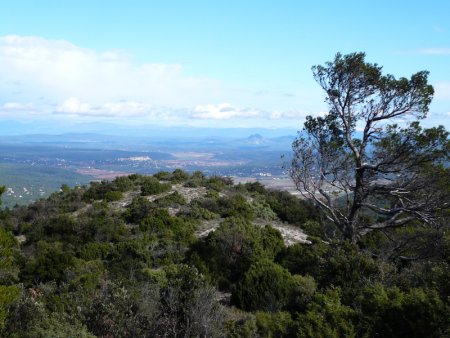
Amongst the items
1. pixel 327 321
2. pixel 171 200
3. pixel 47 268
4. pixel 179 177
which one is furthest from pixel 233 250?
pixel 179 177

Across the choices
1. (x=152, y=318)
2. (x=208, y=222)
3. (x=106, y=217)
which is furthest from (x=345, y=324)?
(x=106, y=217)

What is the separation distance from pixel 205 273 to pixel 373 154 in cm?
689

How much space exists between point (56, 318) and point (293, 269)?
797cm

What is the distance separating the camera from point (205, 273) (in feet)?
46.0

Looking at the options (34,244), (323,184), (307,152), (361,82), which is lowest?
(34,244)

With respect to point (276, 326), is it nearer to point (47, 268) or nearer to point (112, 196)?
point (47, 268)

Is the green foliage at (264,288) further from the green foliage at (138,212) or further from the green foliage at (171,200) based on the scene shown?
the green foliage at (171,200)

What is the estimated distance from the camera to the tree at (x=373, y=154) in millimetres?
12781

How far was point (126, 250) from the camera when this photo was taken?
15.5 meters

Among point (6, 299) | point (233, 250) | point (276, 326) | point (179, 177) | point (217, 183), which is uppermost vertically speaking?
point (179, 177)

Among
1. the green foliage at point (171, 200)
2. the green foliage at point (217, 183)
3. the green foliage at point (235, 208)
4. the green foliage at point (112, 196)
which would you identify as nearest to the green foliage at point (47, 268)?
the green foliage at point (171, 200)

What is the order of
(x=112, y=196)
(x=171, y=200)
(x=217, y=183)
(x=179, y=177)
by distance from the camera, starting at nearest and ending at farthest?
(x=171, y=200)
(x=112, y=196)
(x=217, y=183)
(x=179, y=177)

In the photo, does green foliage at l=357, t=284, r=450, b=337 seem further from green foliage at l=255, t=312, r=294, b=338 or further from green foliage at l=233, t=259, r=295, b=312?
green foliage at l=233, t=259, r=295, b=312

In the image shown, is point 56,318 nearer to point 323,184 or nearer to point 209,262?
point 209,262
